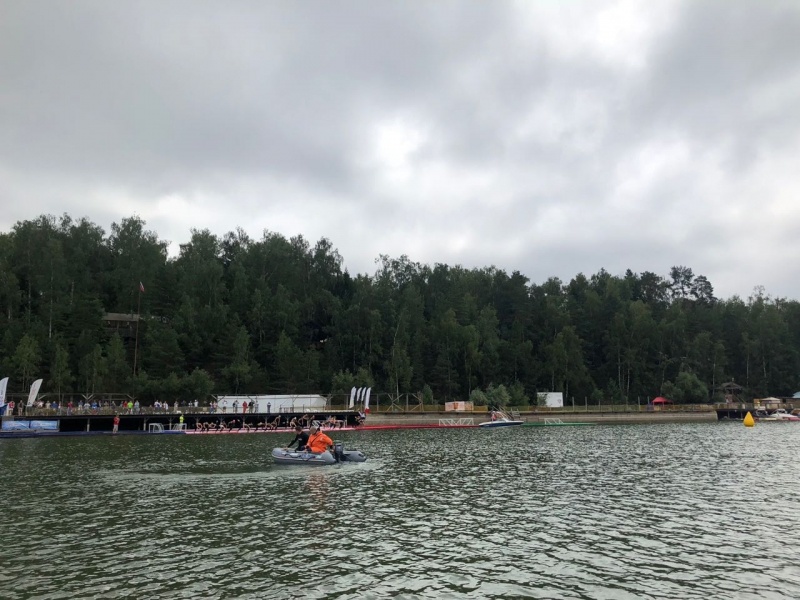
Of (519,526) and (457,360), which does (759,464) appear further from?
(457,360)

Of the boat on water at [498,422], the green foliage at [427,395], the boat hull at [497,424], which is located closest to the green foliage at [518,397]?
the boat on water at [498,422]

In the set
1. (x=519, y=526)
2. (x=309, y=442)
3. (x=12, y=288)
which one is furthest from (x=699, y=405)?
(x=12, y=288)

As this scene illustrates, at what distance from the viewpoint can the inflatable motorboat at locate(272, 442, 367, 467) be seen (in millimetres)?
34188

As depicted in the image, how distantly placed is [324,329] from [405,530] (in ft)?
300

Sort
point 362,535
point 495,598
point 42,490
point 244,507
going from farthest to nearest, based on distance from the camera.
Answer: point 42,490
point 244,507
point 362,535
point 495,598

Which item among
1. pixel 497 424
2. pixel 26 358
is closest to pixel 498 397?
pixel 497 424

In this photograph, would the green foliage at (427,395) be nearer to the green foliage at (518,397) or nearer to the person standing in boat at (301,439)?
the green foliage at (518,397)

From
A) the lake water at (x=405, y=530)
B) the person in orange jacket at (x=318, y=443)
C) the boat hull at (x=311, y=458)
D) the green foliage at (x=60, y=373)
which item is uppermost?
the green foliage at (x=60, y=373)

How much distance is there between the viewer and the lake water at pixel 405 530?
13.5m

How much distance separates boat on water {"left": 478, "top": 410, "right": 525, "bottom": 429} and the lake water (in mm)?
42711

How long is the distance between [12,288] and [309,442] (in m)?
81.0

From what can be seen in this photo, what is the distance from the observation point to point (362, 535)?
18.1 metres

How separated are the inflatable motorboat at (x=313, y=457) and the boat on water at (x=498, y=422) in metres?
→ 44.5

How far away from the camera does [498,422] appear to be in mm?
78562
